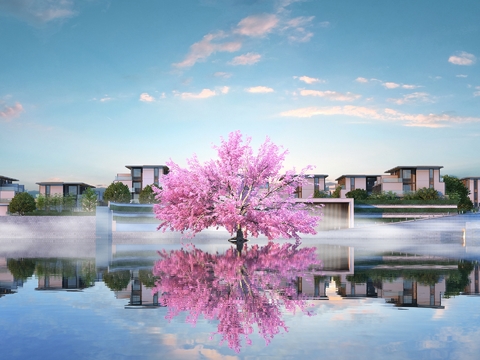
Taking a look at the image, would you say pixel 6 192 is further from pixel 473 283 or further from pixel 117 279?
pixel 473 283

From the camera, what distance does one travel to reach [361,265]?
1780 cm

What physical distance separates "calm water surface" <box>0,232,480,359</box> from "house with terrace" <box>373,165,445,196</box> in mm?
88633

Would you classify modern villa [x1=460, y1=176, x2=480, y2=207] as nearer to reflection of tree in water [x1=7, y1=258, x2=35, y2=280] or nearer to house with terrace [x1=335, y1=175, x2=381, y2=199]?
house with terrace [x1=335, y1=175, x2=381, y2=199]

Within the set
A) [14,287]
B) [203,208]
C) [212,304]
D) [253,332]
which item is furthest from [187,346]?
[203,208]

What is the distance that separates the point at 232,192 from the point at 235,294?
2047 centimetres

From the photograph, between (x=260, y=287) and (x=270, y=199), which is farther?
(x=270, y=199)

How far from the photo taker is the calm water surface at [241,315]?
619 cm

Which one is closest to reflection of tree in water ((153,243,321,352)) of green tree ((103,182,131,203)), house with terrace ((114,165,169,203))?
green tree ((103,182,131,203))

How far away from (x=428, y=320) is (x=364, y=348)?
2214 millimetres

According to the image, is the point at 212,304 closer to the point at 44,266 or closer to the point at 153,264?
the point at 153,264

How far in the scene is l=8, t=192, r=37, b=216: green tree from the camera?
7506 cm

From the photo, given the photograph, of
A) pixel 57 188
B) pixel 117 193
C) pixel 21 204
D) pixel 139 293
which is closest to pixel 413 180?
pixel 117 193

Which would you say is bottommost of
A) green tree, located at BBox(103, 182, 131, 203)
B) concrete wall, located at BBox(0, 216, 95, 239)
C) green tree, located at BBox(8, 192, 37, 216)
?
concrete wall, located at BBox(0, 216, 95, 239)

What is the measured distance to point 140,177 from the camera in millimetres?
100625
